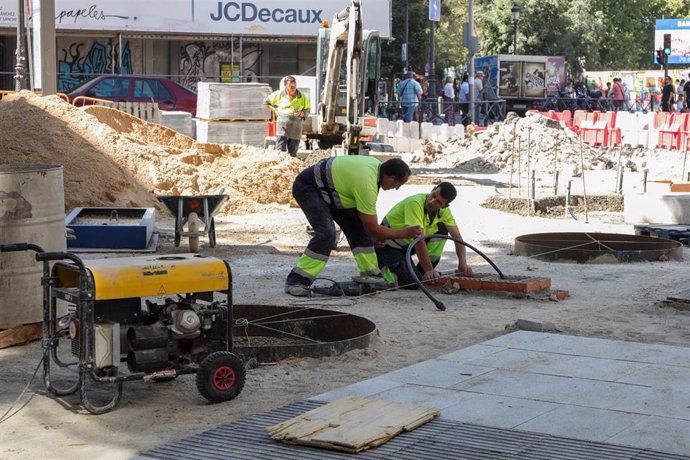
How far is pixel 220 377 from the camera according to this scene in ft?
21.6

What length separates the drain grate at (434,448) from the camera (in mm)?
5570

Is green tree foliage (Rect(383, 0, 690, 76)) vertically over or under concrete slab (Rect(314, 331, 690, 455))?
over

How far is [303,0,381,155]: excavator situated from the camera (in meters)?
19.4

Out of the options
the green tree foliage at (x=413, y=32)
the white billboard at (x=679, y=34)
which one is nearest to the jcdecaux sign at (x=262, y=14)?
the green tree foliage at (x=413, y=32)

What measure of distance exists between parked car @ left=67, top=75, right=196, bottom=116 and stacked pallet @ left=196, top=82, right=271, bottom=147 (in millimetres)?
5562

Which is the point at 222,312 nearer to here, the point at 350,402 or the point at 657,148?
the point at 350,402

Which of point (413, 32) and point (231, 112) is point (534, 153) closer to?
point (231, 112)

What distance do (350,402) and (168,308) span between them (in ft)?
3.96

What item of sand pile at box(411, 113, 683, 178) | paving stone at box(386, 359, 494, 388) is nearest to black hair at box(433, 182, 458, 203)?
paving stone at box(386, 359, 494, 388)

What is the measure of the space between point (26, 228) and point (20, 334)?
2.53ft

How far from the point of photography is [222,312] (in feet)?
22.4

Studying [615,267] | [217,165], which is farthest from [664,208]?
[217,165]

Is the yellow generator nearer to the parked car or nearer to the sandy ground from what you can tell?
the sandy ground

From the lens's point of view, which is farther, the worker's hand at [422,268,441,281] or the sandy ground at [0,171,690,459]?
the worker's hand at [422,268,441,281]
